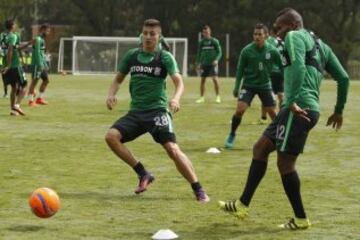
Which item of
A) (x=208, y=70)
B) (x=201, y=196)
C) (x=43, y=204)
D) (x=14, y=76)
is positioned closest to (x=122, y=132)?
(x=201, y=196)

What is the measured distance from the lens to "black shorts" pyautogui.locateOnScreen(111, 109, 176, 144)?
8703 millimetres

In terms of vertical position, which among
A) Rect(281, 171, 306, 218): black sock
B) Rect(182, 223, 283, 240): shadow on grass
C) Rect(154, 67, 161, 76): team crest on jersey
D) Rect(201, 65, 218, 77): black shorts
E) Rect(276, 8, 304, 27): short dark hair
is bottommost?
Rect(201, 65, 218, 77): black shorts

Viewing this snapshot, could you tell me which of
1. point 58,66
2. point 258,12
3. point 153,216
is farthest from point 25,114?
point 258,12

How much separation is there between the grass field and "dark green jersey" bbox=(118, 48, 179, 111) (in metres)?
1.06

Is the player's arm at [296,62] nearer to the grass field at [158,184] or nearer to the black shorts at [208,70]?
the grass field at [158,184]

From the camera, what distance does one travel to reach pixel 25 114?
742 inches

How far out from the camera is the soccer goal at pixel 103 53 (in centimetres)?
4778

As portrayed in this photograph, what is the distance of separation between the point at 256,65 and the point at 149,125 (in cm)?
463

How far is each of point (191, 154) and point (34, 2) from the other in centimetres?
6972

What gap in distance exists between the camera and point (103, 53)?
48.9 meters

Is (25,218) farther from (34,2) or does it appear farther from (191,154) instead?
(34,2)

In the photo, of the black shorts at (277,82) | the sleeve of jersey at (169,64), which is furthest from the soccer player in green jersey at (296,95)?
the black shorts at (277,82)

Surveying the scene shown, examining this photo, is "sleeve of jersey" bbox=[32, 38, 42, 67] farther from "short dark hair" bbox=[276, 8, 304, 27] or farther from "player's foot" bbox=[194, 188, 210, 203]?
"short dark hair" bbox=[276, 8, 304, 27]

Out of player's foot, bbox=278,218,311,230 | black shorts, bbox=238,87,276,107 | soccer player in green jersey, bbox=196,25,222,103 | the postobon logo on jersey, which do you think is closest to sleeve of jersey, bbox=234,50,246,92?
black shorts, bbox=238,87,276,107
